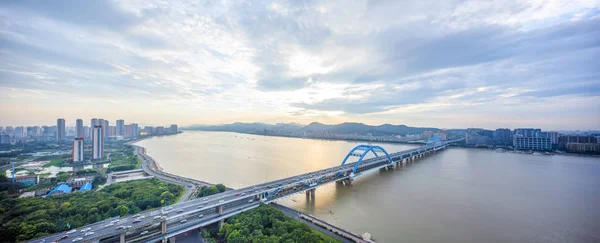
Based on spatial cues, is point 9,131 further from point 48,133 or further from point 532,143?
point 532,143

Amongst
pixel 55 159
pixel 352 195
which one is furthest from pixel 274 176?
pixel 55 159

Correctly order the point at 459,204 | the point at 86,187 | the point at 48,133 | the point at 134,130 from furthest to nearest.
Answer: the point at 134,130, the point at 48,133, the point at 86,187, the point at 459,204

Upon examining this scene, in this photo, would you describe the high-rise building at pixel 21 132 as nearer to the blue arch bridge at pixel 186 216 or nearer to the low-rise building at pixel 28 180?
the low-rise building at pixel 28 180

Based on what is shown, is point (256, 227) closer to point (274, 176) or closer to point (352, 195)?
point (352, 195)

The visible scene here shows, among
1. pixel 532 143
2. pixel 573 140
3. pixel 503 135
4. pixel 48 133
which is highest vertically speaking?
pixel 48 133

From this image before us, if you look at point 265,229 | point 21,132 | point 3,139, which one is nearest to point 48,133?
point 21,132

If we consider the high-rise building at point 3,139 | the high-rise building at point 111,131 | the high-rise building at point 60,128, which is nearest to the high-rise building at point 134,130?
the high-rise building at point 111,131

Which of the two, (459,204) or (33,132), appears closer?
(459,204)

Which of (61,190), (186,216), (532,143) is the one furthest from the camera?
(532,143)
